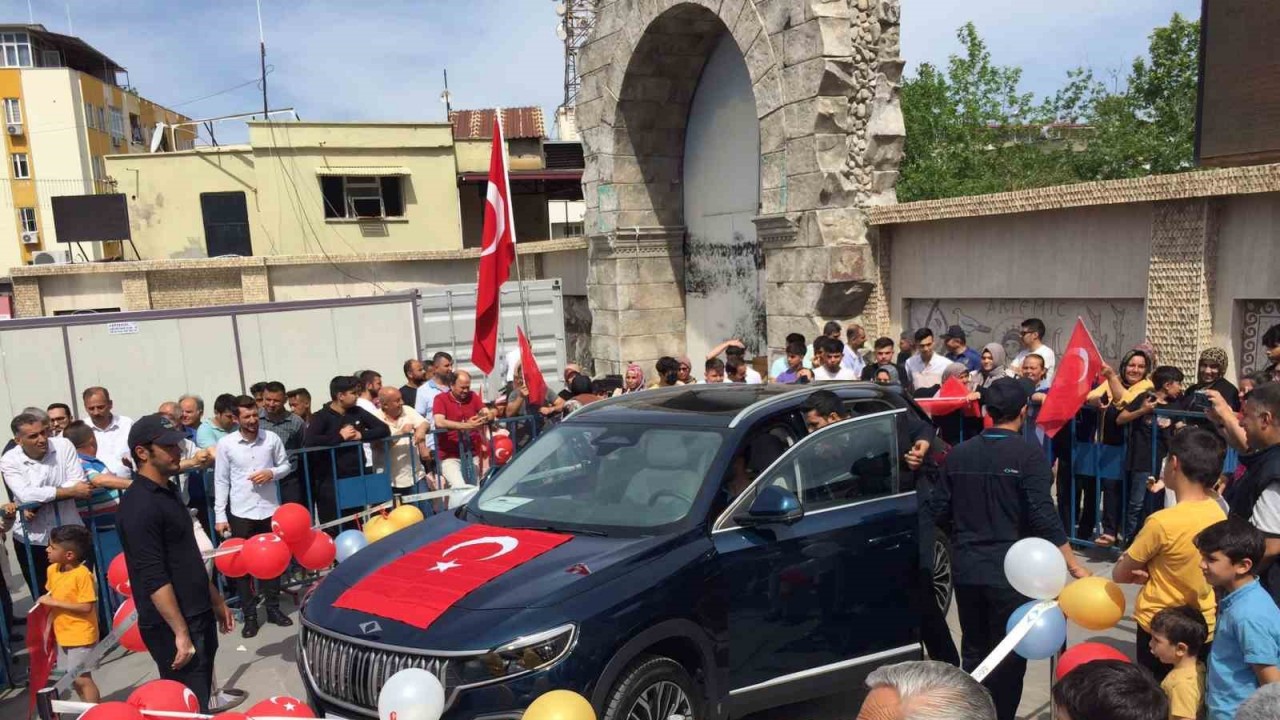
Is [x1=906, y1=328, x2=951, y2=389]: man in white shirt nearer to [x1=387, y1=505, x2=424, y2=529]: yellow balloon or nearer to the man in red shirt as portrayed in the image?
the man in red shirt

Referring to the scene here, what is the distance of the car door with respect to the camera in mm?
4230

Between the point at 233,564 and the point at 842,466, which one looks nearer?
the point at 842,466

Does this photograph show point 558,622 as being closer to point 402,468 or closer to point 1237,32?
point 402,468

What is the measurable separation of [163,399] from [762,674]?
1125 centimetres

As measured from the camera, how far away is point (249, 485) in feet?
21.4

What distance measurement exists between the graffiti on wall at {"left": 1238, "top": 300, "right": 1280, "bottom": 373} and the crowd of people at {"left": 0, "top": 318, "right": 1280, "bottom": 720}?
51.4 inches

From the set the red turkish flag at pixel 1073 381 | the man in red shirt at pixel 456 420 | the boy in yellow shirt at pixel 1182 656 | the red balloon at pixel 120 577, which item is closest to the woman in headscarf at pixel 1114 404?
the red turkish flag at pixel 1073 381

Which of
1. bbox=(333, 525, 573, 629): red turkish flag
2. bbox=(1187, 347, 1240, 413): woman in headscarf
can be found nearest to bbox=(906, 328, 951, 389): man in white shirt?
bbox=(1187, 347, 1240, 413): woman in headscarf

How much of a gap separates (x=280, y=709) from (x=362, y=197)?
2604 cm

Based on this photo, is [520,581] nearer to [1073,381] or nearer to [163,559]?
[163,559]

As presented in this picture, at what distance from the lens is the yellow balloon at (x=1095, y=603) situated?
12.5 ft

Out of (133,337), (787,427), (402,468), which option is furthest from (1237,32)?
(133,337)

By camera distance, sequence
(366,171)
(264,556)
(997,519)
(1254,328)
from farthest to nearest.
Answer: (366,171) → (1254,328) → (264,556) → (997,519)

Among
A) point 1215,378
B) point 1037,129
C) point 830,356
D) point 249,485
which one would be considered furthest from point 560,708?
point 1037,129
